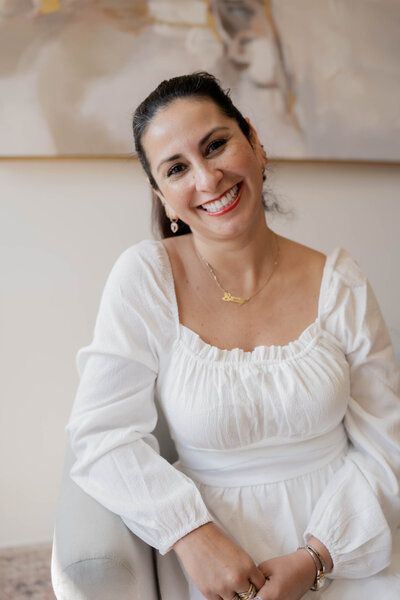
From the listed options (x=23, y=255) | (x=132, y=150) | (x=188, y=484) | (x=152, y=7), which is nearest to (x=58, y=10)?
(x=152, y=7)

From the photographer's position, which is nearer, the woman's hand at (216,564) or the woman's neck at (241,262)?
the woman's hand at (216,564)

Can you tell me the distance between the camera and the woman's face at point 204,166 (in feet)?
4.11

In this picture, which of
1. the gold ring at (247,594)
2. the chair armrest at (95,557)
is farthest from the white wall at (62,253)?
the gold ring at (247,594)

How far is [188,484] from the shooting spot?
122cm

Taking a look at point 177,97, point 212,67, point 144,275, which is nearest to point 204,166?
point 177,97

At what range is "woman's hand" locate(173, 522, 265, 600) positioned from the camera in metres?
1.13

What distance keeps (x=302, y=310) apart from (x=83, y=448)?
54cm

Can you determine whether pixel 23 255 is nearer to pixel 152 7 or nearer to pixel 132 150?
pixel 132 150

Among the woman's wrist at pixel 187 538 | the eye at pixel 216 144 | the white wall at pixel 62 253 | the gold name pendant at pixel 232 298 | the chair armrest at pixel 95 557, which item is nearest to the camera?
the chair armrest at pixel 95 557

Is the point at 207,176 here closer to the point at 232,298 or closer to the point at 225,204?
the point at 225,204

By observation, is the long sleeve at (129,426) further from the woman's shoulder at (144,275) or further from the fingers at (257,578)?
the fingers at (257,578)

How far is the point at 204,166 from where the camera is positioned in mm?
1251

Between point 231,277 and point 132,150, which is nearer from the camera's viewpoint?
point 231,277

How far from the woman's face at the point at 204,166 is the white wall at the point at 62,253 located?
0.57 m
